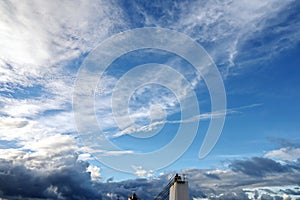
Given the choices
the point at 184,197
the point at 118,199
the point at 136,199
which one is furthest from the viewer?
the point at 118,199

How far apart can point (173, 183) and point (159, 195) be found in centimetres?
1669

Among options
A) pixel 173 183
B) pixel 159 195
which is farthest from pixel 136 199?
pixel 173 183

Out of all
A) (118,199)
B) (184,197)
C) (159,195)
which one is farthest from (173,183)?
(118,199)

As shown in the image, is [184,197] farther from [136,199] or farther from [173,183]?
[136,199]

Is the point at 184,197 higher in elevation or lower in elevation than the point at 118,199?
lower

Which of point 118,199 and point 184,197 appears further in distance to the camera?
point 118,199

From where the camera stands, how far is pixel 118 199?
112375 millimetres

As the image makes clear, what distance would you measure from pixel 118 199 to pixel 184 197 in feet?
140

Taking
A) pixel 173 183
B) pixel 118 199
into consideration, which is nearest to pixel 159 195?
pixel 173 183

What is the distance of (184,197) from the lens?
250 ft

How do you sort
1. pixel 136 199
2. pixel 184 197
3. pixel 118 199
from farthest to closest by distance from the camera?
pixel 118 199 < pixel 136 199 < pixel 184 197

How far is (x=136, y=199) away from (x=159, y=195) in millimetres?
6838

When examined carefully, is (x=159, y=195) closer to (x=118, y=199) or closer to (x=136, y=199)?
(x=136, y=199)

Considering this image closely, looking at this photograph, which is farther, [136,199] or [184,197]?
[136,199]
